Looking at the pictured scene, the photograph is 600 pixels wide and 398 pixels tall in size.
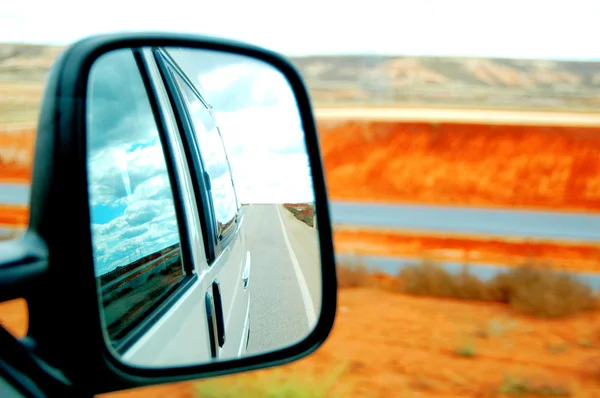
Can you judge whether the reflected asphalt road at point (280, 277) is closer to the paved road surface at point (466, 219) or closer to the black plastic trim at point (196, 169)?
the black plastic trim at point (196, 169)

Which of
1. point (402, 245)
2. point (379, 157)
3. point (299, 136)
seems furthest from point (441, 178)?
point (299, 136)

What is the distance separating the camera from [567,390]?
232 inches

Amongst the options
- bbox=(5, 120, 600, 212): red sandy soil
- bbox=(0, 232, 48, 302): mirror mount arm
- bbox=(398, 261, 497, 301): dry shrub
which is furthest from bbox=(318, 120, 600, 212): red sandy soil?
bbox=(0, 232, 48, 302): mirror mount arm

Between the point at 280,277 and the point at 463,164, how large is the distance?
1115 inches

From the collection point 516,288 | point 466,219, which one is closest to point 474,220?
point 466,219

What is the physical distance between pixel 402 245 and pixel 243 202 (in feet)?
43.5

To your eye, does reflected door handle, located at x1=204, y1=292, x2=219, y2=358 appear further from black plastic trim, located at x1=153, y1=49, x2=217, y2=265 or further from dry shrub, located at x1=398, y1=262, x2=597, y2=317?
dry shrub, located at x1=398, y1=262, x2=597, y2=317

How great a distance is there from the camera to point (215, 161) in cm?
203

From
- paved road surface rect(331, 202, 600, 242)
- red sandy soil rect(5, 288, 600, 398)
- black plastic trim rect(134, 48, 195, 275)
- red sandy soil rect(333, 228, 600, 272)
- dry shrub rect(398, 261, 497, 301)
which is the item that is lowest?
paved road surface rect(331, 202, 600, 242)

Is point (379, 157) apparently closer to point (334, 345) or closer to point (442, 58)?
point (334, 345)

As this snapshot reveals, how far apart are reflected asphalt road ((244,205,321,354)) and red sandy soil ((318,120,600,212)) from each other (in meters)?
21.6

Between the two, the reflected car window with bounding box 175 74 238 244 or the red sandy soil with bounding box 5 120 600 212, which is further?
the red sandy soil with bounding box 5 120 600 212

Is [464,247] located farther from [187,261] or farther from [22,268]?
[22,268]

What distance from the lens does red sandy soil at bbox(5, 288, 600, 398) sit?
19.6ft
